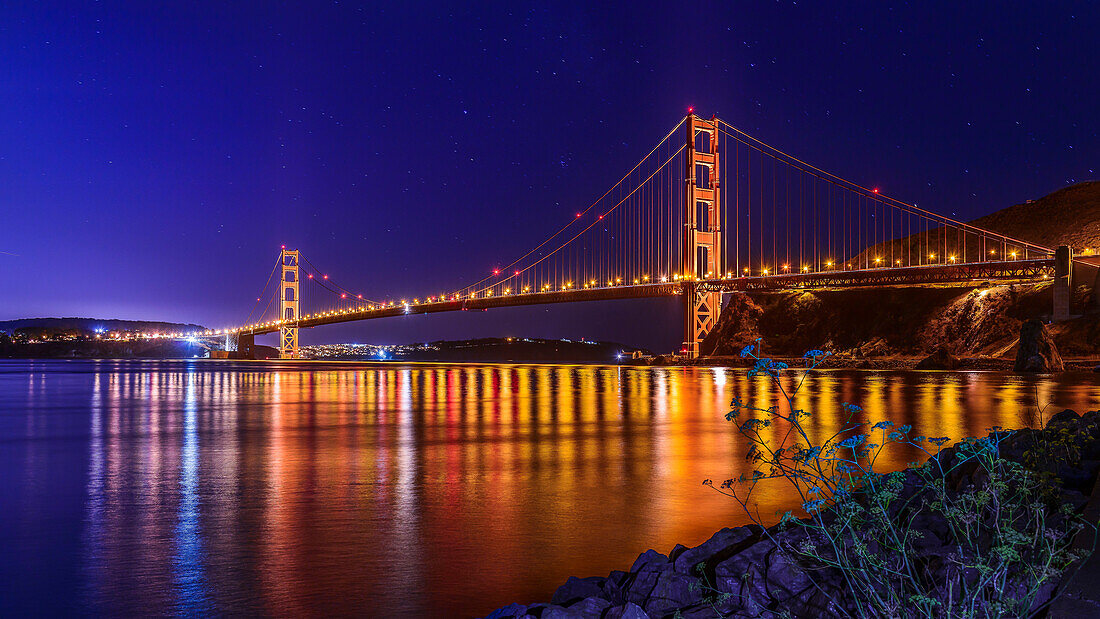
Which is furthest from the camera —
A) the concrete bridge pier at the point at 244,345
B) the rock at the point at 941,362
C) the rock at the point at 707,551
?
the concrete bridge pier at the point at 244,345

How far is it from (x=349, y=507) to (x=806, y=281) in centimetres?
5608

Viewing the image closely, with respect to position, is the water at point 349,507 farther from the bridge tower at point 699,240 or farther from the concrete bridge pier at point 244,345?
the concrete bridge pier at point 244,345

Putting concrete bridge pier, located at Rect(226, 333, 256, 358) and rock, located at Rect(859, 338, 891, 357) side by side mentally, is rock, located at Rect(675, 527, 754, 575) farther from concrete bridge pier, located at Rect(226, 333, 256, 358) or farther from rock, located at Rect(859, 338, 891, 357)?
concrete bridge pier, located at Rect(226, 333, 256, 358)

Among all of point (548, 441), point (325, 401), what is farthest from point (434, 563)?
point (325, 401)

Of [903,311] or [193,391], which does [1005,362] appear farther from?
[193,391]

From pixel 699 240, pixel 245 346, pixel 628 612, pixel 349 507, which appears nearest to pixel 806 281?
pixel 699 240

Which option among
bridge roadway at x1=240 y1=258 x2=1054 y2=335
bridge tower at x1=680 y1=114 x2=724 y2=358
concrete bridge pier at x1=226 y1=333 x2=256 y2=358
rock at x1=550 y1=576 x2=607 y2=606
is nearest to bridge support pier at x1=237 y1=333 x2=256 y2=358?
concrete bridge pier at x1=226 y1=333 x2=256 y2=358

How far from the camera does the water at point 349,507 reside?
4336 mm

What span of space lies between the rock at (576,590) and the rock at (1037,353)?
40596 millimetres

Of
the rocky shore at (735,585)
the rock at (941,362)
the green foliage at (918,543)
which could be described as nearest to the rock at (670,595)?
the rocky shore at (735,585)

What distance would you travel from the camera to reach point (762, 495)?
6730 mm

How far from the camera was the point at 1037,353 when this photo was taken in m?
37.0

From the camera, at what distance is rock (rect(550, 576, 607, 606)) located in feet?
12.8

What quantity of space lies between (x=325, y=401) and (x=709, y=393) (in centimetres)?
1225
